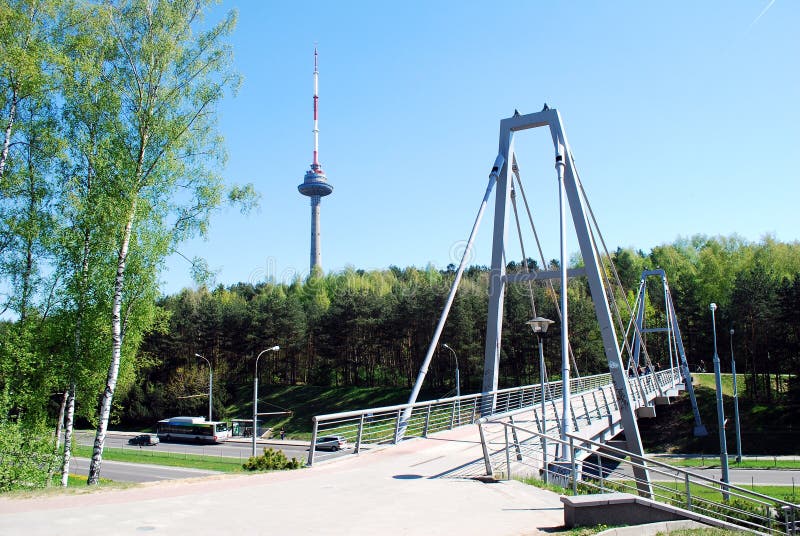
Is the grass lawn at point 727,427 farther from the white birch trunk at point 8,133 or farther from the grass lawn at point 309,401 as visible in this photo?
the white birch trunk at point 8,133

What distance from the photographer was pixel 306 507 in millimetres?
8031

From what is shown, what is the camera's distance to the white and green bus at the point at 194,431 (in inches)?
1934

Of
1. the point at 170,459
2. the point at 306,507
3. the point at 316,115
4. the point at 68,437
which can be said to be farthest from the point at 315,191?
the point at 306,507

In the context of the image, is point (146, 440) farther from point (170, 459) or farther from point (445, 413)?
point (445, 413)

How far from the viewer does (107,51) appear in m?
16.6

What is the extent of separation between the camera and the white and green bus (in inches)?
1934

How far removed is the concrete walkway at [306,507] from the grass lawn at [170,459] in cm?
2399

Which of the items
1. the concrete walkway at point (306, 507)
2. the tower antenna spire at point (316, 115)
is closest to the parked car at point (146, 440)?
the concrete walkway at point (306, 507)

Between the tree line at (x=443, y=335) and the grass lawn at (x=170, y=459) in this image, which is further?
the tree line at (x=443, y=335)

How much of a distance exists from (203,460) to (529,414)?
80.4 feet

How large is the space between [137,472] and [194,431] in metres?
17.3

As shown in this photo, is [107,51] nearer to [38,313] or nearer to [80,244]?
[80,244]

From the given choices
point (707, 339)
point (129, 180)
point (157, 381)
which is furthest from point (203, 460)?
point (707, 339)

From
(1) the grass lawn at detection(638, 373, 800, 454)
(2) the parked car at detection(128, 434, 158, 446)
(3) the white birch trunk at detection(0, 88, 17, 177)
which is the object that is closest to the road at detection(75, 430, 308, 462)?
(2) the parked car at detection(128, 434, 158, 446)
